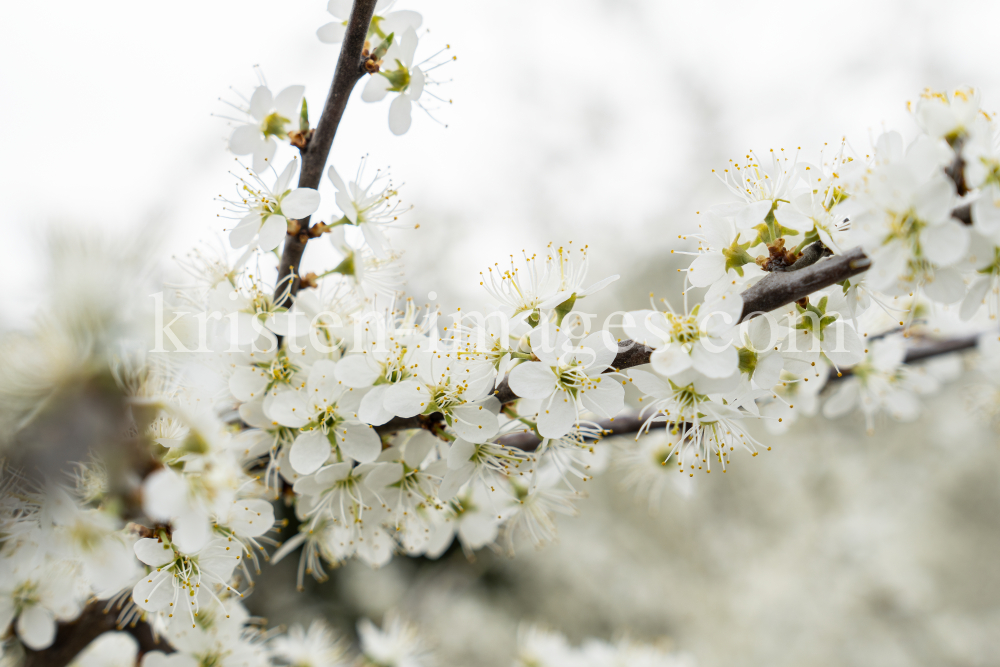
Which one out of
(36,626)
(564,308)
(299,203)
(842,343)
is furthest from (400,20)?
(36,626)

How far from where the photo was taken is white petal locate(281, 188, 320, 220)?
1.83 ft

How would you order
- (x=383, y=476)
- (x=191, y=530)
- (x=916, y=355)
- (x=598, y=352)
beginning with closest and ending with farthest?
(x=191, y=530) < (x=598, y=352) < (x=383, y=476) < (x=916, y=355)

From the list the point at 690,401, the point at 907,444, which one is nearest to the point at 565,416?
the point at 690,401

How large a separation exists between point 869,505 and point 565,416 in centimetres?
212

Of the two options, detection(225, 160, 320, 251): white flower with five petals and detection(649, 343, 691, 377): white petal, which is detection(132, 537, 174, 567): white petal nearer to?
detection(225, 160, 320, 251): white flower with five petals

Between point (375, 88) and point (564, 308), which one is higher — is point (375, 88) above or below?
above

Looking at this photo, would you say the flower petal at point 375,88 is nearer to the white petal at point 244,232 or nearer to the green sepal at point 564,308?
the white petal at point 244,232

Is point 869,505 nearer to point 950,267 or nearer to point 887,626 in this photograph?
point 887,626

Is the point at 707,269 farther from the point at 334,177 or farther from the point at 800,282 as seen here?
the point at 334,177

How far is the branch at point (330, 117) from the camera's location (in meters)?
0.56

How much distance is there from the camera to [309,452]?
562 millimetres

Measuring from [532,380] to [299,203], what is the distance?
0.98 feet

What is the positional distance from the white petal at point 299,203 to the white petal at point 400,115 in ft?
0.53

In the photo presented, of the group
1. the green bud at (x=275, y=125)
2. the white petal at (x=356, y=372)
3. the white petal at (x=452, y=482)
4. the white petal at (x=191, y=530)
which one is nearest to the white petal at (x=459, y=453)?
the white petal at (x=452, y=482)
